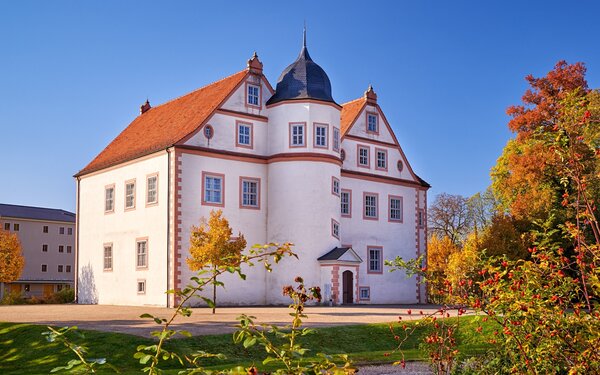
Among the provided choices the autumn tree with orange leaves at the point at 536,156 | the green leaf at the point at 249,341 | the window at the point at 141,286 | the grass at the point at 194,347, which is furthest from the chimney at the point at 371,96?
the green leaf at the point at 249,341

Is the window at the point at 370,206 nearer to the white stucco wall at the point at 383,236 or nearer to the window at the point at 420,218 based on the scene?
the white stucco wall at the point at 383,236

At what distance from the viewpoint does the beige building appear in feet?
270

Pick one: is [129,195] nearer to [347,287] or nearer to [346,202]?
[346,202]

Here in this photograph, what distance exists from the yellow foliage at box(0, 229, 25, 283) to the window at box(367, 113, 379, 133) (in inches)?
1350

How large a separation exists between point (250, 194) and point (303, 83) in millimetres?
6344

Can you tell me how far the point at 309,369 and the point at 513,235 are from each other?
35.8m

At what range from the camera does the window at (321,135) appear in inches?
1499

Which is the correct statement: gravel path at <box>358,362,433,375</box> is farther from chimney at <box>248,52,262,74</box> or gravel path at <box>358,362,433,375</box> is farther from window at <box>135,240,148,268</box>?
chimney at <box>248,52,262,74</box>

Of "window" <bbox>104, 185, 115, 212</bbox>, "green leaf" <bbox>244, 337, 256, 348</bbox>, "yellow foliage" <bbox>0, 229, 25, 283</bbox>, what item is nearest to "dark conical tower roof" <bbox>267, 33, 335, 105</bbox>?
"window" <bbox>104, 185, 115, 212</bbox>

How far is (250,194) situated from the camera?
124ft

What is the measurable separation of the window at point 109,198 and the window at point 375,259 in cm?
1437

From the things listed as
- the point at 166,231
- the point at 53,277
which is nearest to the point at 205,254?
the point at 166,231

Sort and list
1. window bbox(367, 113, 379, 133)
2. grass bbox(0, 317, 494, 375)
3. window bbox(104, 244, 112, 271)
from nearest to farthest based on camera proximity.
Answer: grass bbox(0, 317, 494, 375) → window bbox(104, 244, 112, 271) → window bbox(367, 113, 379, 133)

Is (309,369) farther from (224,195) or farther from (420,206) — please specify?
(420,206)
